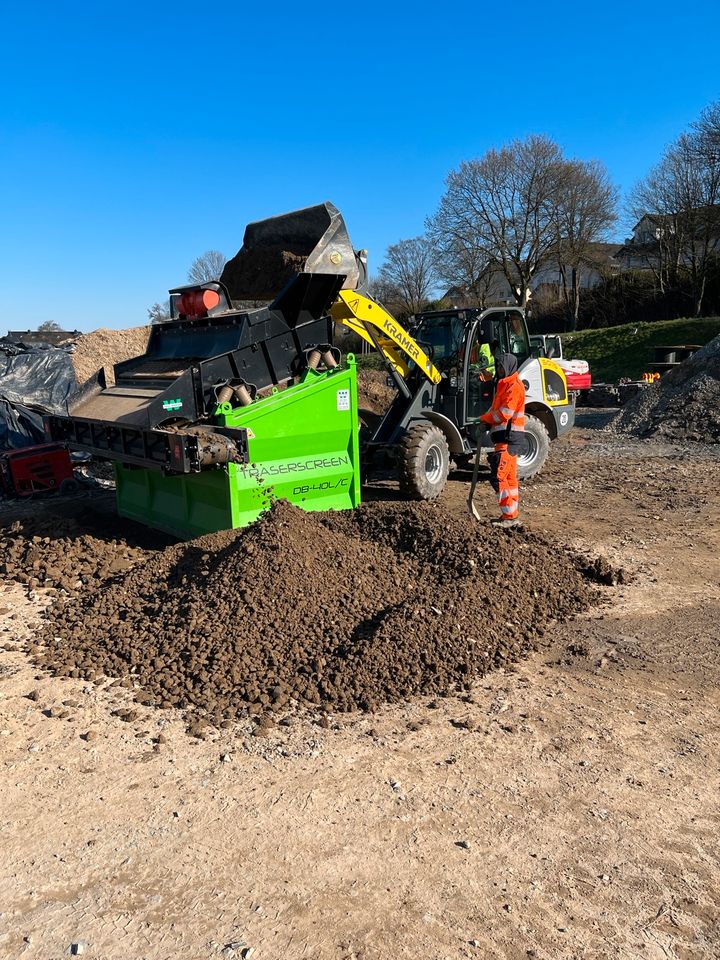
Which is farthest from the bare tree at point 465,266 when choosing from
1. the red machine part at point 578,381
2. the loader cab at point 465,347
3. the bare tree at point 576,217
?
the loader cab at point 465,347

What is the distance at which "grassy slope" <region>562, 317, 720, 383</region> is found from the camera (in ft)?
84.8

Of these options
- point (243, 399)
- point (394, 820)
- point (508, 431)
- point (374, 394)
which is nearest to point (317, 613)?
point (394, 820)

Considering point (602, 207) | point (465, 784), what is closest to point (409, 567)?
point (465, 784)

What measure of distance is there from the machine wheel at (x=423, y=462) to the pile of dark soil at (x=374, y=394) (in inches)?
334

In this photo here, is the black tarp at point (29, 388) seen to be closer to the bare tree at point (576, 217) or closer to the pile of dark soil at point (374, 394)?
the pile of dark soil at point (374, 394)

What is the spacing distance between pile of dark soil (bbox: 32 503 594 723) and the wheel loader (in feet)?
2.57

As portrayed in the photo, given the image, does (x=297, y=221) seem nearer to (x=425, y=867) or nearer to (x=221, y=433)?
(x=221, y=433)

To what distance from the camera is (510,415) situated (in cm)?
732

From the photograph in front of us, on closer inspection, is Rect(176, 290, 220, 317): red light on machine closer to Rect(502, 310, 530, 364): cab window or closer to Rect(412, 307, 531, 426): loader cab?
Rect(412, 307, 531, 426): loader cab

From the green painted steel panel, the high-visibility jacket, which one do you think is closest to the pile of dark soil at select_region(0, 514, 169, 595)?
the green painted steel panel

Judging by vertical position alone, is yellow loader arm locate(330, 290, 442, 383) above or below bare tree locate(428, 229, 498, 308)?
below

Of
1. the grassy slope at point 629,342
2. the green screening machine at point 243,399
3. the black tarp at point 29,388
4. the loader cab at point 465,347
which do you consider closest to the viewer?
the green screening machine at point 243,399

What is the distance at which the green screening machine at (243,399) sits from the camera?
243 inches

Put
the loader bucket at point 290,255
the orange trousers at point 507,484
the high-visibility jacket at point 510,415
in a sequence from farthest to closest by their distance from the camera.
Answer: the high-visibility jacket at point 510,415 → the orange trousers at point 507,484 → the loader bucket at point 290,255
